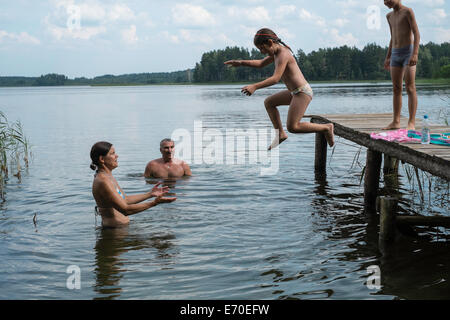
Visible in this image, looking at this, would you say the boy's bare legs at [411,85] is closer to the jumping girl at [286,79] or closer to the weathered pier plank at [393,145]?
the weathered pier plank at [393,145]

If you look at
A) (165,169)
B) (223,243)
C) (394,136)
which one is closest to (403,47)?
(394,136)

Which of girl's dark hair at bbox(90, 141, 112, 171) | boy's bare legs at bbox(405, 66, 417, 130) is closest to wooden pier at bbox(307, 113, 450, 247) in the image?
boy's bare legs at bbox(405, 66, 417, 130)

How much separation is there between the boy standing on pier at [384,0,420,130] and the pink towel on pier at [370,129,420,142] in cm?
44

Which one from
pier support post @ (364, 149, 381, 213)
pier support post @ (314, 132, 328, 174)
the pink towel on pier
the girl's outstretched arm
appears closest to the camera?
the pink towel on pier

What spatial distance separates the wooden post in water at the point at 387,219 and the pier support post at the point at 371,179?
2.19 meters

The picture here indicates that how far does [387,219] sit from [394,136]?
65.6 inches

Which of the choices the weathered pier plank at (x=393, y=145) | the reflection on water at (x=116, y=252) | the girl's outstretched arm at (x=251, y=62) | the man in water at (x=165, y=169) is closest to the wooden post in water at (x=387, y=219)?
the weathered pier plank at (x=393, y=145)

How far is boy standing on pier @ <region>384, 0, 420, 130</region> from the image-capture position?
8133 mm

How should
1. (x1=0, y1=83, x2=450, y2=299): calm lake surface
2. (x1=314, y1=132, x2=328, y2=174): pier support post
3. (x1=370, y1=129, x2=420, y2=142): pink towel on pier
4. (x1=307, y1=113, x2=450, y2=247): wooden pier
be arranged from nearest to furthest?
(x1=0, y1=83, x2=450, y2=299): calm lake surface, (x1=307, y1=113, x2=450, y2=247): wooden pier, (x1=370, y1=129, x2=420, y2=142): pink towel on pier, (x1=314, y1=132, x2=328, y2=174): pier support post

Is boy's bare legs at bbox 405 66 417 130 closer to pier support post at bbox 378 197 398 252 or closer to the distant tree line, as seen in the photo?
pier support post at bbox 378 197 398 252

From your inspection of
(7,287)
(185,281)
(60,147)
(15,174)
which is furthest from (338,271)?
(60,147)

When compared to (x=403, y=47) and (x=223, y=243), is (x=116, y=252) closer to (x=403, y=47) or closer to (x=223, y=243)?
(x=223, y=243)

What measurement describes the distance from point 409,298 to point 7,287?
16.0 ft

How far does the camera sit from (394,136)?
812 centimetres
